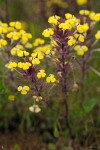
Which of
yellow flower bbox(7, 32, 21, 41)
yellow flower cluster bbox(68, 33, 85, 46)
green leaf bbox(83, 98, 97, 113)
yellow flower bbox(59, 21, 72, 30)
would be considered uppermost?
yellow flower bbox(7, 32, 21, 41)

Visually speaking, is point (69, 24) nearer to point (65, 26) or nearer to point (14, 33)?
point (65, 26)

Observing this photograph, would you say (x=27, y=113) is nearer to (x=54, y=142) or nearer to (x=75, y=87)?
(x=54, y=142)

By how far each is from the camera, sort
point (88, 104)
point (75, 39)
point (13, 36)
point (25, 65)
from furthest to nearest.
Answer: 1. point (88, 104)
2. point (13, 36)
3. point (75, 39)
4. point (25, 65)

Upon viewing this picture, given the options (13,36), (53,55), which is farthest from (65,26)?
(13,36)

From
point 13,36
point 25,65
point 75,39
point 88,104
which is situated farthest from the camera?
point 88,104

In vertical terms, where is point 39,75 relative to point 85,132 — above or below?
above

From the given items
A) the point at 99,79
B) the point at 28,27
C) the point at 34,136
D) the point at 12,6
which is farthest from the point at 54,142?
the point at 12,6

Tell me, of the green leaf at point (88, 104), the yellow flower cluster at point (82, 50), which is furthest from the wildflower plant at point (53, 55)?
the green leaf at point (88, 104)

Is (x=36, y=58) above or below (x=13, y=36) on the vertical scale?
below

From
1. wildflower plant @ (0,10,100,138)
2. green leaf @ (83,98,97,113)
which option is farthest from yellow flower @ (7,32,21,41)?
green leaf @ (83,98,97,113)

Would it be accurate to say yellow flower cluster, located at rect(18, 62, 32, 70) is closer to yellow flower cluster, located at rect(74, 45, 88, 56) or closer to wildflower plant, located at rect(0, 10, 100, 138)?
wildflower plant, located at rect(0, 10, 100, 138)

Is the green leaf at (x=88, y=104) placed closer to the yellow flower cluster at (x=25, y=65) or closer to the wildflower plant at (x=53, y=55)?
the wildflower plant at (x=53, y=55)
